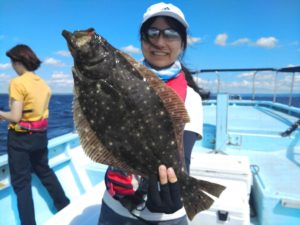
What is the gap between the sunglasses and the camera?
1.80 metres

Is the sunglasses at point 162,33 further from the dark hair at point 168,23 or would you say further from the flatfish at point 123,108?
the flatfish at point 123,108

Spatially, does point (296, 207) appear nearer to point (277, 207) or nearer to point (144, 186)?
point (277, 207)

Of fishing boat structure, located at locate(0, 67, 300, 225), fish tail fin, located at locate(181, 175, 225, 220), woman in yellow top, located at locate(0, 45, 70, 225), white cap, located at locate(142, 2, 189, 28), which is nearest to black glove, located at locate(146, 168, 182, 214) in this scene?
fish tail fin, located at locate(181, 175, 225, 220)

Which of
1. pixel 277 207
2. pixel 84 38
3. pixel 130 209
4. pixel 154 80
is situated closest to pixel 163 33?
pixel 154 80

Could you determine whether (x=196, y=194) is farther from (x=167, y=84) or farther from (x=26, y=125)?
(x=26, y=125)

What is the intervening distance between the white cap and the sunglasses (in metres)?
0.08

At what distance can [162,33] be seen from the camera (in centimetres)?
180

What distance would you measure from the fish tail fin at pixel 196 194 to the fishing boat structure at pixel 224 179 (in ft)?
4.01

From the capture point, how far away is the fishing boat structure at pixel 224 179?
2838 mm

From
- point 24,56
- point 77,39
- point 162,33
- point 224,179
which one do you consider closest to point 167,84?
point 162,33

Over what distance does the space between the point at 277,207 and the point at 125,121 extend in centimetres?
280

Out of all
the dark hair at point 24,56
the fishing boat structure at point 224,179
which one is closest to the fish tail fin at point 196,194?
the fishing boat structure at point 224,179

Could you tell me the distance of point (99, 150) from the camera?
1.58 m

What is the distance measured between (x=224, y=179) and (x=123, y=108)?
2300mm
